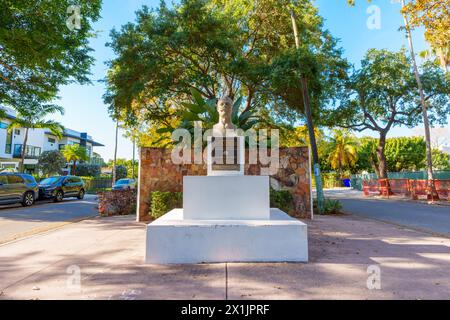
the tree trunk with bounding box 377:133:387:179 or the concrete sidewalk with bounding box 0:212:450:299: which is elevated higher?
the tree trunk with bounding box 377:133:387:179

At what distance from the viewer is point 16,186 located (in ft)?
49.2

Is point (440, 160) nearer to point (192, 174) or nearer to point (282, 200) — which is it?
point (282, 200)

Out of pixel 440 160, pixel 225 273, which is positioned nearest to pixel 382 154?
pixel 225 273

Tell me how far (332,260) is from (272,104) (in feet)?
43.8

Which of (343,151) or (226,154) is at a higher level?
(343,151)

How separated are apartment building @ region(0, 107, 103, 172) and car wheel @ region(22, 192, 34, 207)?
17148 millimetres

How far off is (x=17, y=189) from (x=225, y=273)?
15365mm

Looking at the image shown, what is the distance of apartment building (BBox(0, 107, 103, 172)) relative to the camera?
3272 cm

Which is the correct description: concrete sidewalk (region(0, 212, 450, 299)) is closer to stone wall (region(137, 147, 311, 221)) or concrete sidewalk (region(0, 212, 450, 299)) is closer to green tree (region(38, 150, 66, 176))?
stone wall (region(137, 147, 311, 221))

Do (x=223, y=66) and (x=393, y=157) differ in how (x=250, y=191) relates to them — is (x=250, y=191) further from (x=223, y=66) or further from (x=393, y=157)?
(x=393, y=157)

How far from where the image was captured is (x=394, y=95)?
67.8ft

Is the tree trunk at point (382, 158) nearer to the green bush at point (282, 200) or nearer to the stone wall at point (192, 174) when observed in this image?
the stone wall at point (192, 174)

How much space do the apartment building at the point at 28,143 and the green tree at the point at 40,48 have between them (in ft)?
57.5

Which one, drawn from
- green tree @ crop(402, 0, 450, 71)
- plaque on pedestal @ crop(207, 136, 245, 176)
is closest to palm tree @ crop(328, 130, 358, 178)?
green tree @ crop(402, 0, 450, 71)
